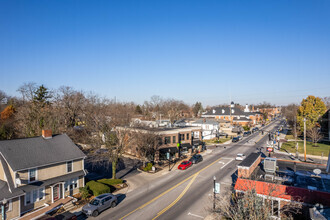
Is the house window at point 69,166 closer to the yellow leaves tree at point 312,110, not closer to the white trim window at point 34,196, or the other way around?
the white trim window at point 34,196

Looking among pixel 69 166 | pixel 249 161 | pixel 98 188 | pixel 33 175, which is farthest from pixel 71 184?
pixel 249 161

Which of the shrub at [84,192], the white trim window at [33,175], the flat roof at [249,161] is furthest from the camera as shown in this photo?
the flat roof at [249,161]

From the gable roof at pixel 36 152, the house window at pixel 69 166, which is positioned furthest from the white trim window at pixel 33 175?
the house window at pixel 69 166

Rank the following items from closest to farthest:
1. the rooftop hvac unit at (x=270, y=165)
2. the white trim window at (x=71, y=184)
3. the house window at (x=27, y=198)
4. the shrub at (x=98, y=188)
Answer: the house window at (x=27, y=198), the white trim window at (x=71, y=184), the shrub at (x=98, y=188), the rooftop hvac unit at (x=270, y=165)

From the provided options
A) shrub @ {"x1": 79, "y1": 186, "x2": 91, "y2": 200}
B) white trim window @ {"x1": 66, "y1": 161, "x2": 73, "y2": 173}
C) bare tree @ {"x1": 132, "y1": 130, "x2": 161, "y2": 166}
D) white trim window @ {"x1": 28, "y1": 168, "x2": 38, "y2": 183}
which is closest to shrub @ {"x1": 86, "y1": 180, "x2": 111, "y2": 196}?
shrub @ {"x1": 79, "y1": 186, "x2": 91, "y2": 200}

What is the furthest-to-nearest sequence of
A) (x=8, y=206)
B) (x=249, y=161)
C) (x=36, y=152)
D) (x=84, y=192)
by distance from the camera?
(x=249, y=161)
(x=84, y=192)
(x=36, y=152)
(x=8, y=206)

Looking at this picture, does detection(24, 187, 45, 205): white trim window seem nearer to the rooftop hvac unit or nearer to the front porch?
the front porch

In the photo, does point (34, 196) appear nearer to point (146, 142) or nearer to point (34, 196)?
point (34, 196)
